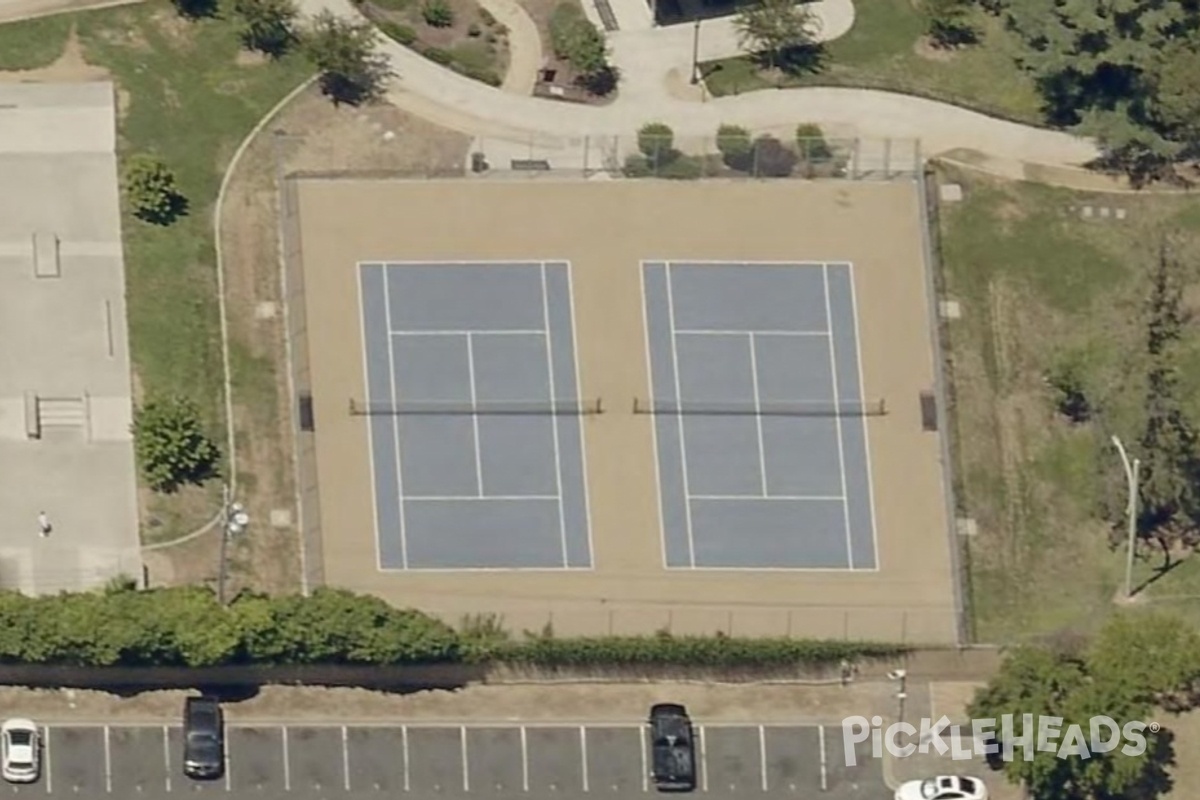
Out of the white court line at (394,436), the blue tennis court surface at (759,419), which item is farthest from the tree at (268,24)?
the blue tennis court surface at (759,419)

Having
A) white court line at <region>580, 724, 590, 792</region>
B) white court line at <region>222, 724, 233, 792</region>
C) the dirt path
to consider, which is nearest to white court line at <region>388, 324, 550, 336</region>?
the dirt path

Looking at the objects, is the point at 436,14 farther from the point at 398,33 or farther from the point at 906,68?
the point at 906,68

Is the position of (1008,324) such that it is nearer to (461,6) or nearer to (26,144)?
(461,6)

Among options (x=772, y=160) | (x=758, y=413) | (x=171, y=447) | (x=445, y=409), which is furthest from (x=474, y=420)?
(x=772, y=160)

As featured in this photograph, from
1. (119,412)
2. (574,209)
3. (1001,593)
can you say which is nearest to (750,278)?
(574,209)

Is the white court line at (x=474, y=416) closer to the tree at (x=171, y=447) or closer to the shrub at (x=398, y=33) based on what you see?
the tree at (x=171, y=447)
